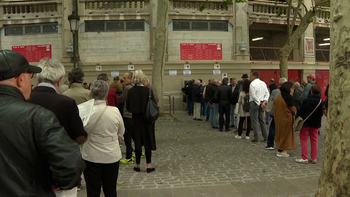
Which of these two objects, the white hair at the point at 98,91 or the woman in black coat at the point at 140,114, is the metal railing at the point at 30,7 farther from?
the white hair at the point at 98,91

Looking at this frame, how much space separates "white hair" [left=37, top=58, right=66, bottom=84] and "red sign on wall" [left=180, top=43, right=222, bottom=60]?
16860 mm

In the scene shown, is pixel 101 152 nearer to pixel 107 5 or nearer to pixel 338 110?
pixel 338 110

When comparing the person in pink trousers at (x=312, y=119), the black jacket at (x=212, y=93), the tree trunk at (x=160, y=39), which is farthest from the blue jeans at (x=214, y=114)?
the person in pink trousers at (x=312, y=119)

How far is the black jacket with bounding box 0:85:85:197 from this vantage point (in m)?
1.59

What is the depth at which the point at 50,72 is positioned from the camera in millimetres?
3109

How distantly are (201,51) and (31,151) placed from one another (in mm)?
18813

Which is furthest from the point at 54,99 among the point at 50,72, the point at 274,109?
the point at 274,109

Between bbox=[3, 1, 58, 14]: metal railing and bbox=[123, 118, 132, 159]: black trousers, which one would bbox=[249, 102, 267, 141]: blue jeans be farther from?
bbox=[3, 1, 58, 14]: metal railing

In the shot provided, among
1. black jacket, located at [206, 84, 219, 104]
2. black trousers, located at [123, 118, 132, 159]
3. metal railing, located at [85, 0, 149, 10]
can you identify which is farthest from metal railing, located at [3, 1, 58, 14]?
black trousers, located at [123, 118, 132, 159]

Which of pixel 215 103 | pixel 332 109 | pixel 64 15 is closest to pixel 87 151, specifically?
pixel 332 109

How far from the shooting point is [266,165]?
660 centimetres

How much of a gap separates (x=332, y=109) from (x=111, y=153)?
2689 millimetres

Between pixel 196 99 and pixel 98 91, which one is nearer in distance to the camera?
pixel 98 91

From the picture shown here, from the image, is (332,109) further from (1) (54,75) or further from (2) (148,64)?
(2) (148,64)
